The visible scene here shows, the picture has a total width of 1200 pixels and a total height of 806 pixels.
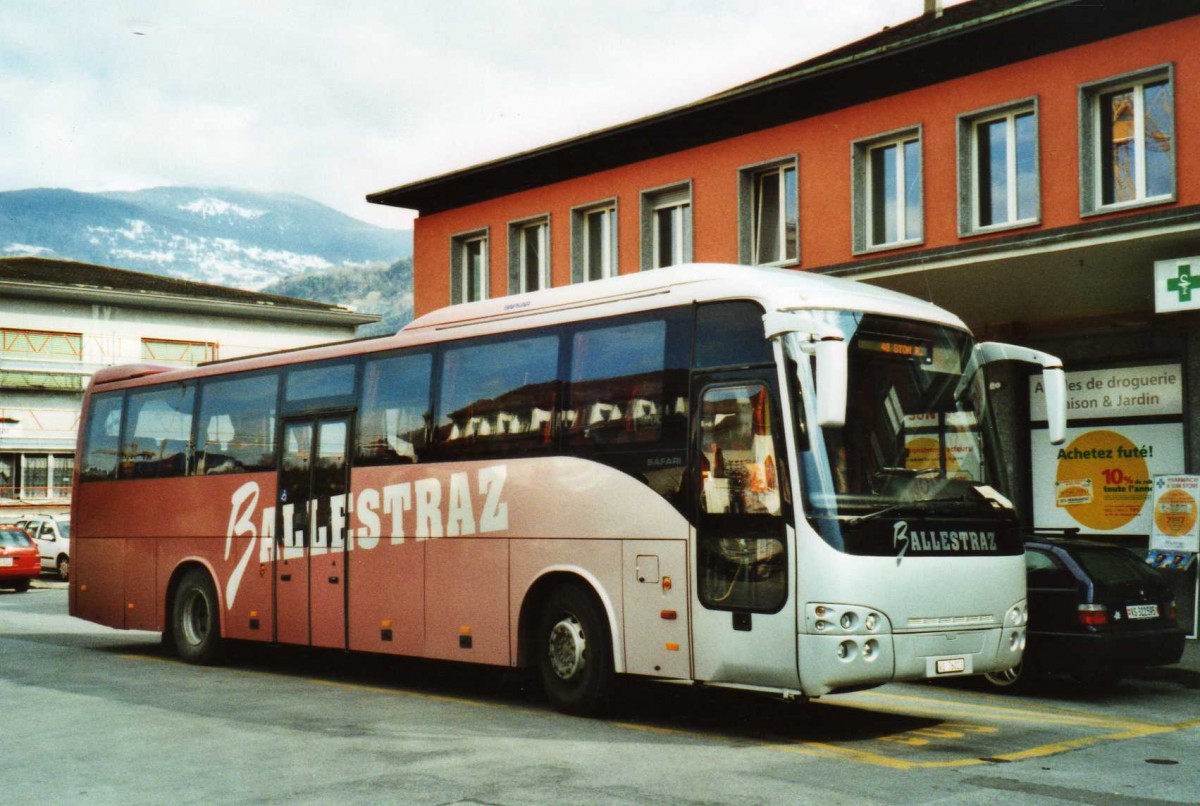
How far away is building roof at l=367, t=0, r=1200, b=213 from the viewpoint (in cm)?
1770

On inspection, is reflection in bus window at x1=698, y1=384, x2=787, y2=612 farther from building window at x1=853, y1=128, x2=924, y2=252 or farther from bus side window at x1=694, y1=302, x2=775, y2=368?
building window at x1=853, y1=128, x2=924, y2=252

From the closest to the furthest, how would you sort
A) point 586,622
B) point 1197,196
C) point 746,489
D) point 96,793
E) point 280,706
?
point 96,793
point 746,489
point 586,622
point 280,706
point 1197,196

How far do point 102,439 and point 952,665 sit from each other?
11.9 meters

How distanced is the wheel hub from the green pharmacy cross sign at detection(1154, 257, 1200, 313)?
27.7ft

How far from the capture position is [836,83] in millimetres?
20797

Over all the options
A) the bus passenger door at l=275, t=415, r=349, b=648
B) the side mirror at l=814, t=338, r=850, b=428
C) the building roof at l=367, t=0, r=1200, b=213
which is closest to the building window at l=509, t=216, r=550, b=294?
the building roof at l=367, t=0, r=1200, b=213

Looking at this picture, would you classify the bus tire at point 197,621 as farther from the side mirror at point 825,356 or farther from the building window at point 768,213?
the building window at point 768,213

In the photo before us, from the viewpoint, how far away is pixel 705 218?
2306 centimetres

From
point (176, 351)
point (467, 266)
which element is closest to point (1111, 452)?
point (467, 266)

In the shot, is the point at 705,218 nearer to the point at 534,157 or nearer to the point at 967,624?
the point at 534,157

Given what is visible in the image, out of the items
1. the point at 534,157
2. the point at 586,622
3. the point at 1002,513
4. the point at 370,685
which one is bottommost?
the point at 370,685

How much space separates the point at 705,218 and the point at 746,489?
14.0 m

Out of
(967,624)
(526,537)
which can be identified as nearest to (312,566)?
(526,537)

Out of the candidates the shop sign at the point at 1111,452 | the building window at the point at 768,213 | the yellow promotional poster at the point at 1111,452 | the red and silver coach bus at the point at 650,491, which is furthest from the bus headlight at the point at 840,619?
the building window at the point at 768,213
